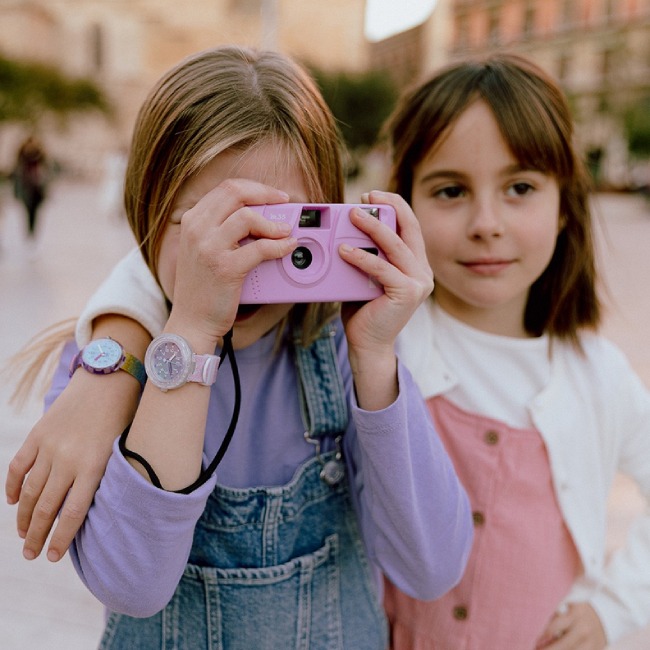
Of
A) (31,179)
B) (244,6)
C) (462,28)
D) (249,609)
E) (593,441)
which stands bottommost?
(249,609)

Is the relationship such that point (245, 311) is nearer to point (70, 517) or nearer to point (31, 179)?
point (70, 517)

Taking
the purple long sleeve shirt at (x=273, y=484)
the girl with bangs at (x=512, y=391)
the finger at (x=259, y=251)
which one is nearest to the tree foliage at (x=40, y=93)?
the girl with bangs at (x=512, y=391)

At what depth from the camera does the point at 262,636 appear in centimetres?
81

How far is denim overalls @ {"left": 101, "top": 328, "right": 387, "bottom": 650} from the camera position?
814mm

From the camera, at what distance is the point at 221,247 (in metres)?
0.69

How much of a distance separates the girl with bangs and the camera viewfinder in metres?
0.32

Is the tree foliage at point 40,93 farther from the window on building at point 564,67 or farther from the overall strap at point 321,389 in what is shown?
the overall strap at point 321,389

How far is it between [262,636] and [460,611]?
1.08ft

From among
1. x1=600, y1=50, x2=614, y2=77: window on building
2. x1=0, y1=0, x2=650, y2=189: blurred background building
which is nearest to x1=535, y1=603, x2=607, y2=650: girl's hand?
x1=0, y1=0, x2=650, y2=189: blurred background building

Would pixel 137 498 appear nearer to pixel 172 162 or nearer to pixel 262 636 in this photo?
pixel 262 636

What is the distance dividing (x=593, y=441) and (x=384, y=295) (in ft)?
1.66

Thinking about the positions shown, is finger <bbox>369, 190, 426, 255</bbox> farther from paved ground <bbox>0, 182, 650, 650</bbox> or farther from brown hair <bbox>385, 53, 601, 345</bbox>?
paved ground <bbox>0, 182, 650, 650</bbox>

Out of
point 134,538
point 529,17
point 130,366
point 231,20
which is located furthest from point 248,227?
point 529,17

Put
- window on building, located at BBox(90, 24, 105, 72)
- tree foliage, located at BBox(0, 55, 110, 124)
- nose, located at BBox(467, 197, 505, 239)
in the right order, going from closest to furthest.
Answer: nose, located at BBox(467, 197, 505, 239) < tree foliage, located at BBox(0, 55, 110, 124) < window on building, located at BBox(90, 24, 105, 72)
